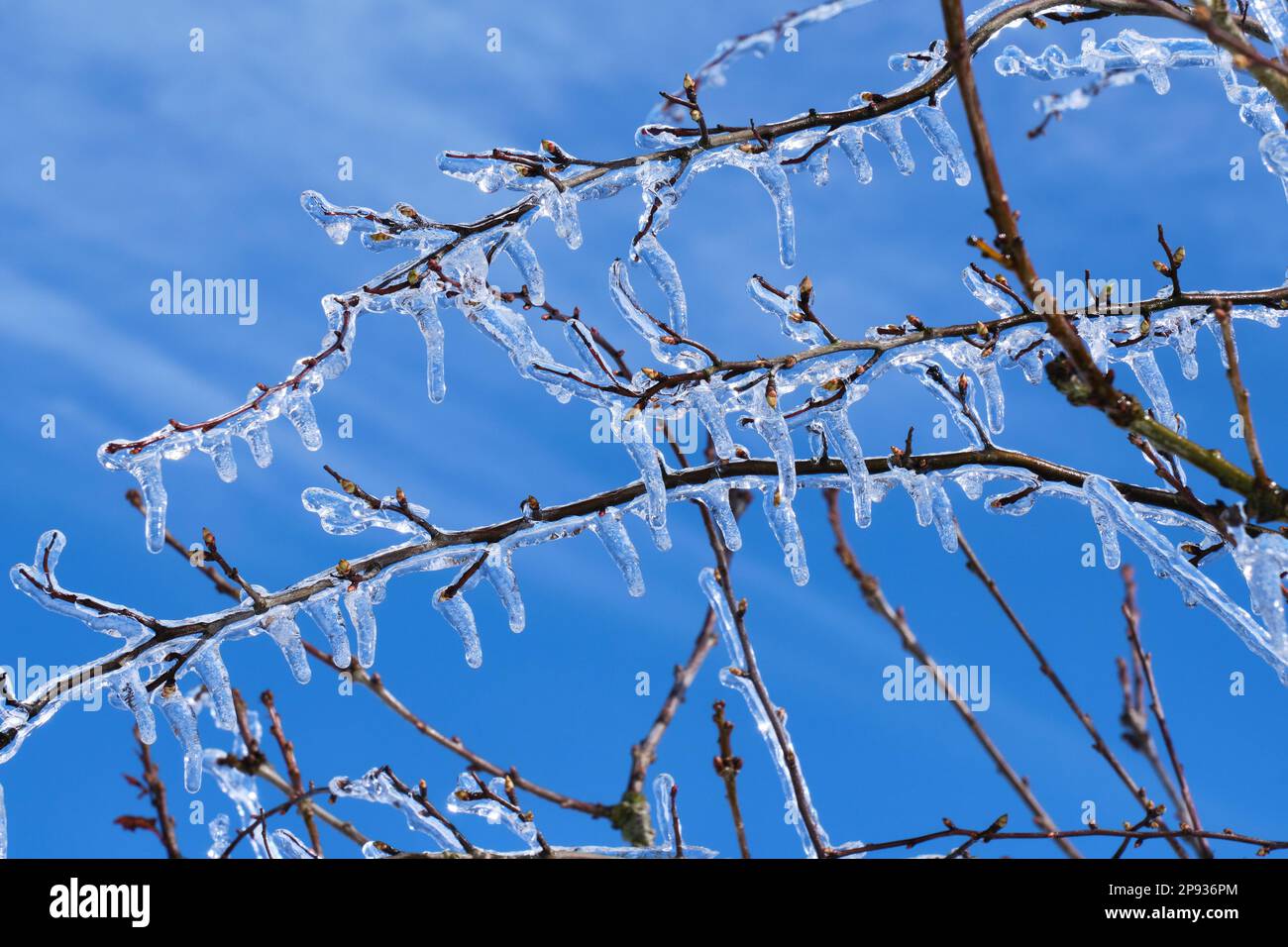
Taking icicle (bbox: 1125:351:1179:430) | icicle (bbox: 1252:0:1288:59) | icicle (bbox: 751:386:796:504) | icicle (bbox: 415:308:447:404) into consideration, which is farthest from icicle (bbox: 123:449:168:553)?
icicle (bbox: 1252:0:1288:59)

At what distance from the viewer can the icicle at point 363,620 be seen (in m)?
3.18

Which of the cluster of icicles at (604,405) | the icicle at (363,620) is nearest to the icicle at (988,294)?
the cluster of icicles at (604,405)

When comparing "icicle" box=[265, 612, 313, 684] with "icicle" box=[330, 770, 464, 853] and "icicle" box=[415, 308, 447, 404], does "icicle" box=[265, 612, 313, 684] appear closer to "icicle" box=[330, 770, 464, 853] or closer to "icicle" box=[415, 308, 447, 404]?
"icicle" box=[330, 770, 464, 853]

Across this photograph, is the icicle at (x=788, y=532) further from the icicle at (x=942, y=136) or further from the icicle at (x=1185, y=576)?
the icicle at (x=942, y=136)

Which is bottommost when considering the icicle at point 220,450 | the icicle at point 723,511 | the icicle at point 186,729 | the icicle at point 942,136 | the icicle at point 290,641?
the icicle at point 186,729

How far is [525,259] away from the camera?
A: 3.45 m

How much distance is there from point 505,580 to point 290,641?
739 mm

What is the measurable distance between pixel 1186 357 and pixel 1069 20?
1318 mm

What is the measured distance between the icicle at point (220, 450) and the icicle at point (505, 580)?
0.95 meters

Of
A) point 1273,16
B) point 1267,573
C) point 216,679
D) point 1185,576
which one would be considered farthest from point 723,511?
point 1273,16

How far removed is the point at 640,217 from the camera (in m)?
3.27

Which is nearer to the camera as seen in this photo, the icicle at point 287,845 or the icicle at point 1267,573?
the icicle at point 1267,573
